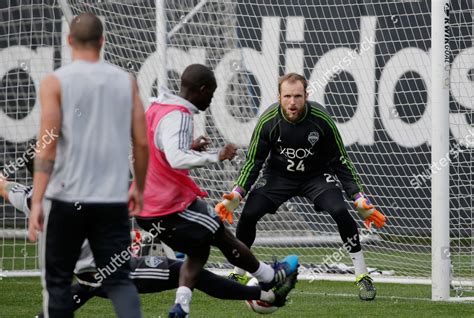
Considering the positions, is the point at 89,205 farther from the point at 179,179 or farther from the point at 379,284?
the point at 379,284

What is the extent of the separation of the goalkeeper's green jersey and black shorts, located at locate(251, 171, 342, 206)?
46mm

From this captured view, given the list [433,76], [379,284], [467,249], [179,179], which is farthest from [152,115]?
[467,249]

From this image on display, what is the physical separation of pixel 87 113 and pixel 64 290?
0.86m

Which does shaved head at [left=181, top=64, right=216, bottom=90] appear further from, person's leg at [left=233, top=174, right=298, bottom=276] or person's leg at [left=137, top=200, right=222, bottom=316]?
person's leg at [left=233, top=174, right=298, bottom=276]

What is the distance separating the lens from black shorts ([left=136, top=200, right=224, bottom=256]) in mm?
6359

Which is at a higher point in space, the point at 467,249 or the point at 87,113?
the point at 87,113

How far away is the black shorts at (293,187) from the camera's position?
848cm

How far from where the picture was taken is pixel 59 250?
501cm

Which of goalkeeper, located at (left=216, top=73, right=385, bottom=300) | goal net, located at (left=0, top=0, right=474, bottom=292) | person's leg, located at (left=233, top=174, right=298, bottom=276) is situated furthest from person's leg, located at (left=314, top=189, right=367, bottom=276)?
goal net, located at (left=0, top=0, right=474, bottom=292)

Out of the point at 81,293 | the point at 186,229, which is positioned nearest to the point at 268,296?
the point at 186,229

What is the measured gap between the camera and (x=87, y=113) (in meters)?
4.95

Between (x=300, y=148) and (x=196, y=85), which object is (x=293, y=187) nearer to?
(x=300, y=148)

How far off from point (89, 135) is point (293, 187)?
12.4 ft

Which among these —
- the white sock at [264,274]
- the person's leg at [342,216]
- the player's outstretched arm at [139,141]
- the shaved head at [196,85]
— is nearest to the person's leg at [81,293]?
the white sock at [264,274]
